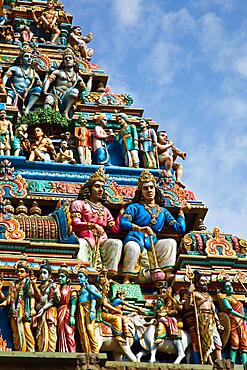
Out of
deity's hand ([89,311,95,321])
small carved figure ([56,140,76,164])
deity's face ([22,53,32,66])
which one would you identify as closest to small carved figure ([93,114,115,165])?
small carved figure ([56,140,76,164])

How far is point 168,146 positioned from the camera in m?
23.5

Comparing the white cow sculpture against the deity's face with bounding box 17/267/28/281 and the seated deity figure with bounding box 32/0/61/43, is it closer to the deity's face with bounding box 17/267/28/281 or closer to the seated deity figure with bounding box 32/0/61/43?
the deity's face with bounding box 17/267/28/281

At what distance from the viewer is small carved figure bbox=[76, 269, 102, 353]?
1773 centimetres

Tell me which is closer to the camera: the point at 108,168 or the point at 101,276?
the point at 101,276

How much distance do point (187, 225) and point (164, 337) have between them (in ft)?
13.9

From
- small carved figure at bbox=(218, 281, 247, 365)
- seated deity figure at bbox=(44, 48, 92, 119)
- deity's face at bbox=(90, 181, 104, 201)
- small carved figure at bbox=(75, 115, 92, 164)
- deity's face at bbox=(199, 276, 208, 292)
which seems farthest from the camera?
seated deity figure at bbox=(44, 48, 92, 119)

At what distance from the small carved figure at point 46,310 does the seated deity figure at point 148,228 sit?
6.63 ft

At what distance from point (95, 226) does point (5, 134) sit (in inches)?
147

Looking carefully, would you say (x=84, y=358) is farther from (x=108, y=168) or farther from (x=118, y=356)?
(x=108, y=168)

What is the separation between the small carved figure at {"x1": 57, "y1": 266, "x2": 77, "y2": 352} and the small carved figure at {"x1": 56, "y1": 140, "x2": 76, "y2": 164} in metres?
4.84

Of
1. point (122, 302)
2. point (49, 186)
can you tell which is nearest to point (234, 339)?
point (122, 302)

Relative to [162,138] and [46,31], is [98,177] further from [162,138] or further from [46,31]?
[46,31]

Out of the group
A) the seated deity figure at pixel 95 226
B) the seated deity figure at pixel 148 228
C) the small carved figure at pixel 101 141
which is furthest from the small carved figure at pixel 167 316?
the small carved figure at pixel 101 141

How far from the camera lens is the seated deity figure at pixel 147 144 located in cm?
2311
